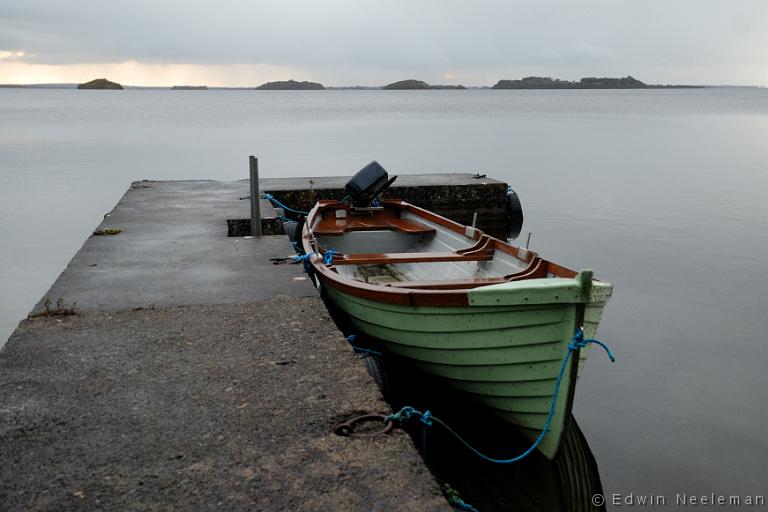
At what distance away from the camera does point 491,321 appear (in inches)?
191

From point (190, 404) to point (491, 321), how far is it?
2.11 metres

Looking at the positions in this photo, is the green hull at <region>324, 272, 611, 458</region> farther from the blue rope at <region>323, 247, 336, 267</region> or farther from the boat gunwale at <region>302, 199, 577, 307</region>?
the blue rope at <region>323, 247, 336, 267</region>

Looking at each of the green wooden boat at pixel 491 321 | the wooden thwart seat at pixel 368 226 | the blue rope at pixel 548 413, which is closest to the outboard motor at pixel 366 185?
the wooden thwart seat at pixel 368 226

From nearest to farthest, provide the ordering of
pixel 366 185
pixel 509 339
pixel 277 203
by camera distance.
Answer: pixel 509 339 < pixel 366 185 < pixel 277 203

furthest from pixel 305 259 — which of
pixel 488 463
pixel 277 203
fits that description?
pixel 277 203

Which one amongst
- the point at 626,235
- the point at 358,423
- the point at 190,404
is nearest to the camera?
the point at 358,423

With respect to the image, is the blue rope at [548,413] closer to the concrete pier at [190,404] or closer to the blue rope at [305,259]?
the concrete pier at [190,404]

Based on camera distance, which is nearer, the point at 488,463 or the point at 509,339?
the point at 509,339

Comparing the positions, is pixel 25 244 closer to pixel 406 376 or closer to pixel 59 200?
pixel 59 200

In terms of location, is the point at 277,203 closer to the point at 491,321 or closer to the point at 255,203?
the point at 255,203

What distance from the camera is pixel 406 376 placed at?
6.14 m

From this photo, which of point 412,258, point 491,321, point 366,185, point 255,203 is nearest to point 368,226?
point 366,185

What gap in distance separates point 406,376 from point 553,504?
1.64 m

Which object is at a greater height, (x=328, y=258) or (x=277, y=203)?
(x=328, y=258)
